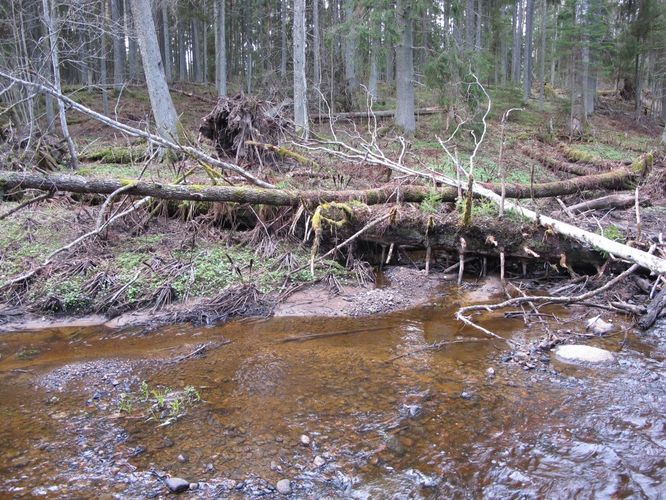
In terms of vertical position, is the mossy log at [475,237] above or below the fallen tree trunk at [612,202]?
below

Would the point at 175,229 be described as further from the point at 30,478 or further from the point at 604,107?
the point at 604,107

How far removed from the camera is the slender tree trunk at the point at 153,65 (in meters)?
14.1

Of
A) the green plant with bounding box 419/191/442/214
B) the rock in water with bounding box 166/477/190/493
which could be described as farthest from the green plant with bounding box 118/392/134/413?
the green plant with bounding box 419/191/442/214

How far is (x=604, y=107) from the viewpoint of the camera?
32125mm

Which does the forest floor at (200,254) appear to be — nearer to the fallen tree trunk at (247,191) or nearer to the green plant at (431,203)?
the green plant at (431,203)

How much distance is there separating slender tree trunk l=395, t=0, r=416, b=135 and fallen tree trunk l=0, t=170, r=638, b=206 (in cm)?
1006

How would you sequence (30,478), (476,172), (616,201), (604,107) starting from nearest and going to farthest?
(30,478) → (616,201) → (476,172) → (604,107)

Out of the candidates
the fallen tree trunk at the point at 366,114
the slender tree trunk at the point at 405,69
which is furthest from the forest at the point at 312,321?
the fallen tree trunk at the point at 366,114

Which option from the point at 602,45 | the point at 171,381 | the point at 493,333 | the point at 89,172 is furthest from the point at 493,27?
the point at 171,381

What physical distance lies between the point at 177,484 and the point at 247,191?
5.19m

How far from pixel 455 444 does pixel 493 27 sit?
36.8 meters

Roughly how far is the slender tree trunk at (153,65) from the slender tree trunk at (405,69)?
8.14 m

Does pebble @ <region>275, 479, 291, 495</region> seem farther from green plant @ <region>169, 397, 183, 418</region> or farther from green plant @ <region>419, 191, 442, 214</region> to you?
green plant @ <region>419, 191, 442, 214</region>

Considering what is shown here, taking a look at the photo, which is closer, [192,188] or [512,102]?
[192,188]
